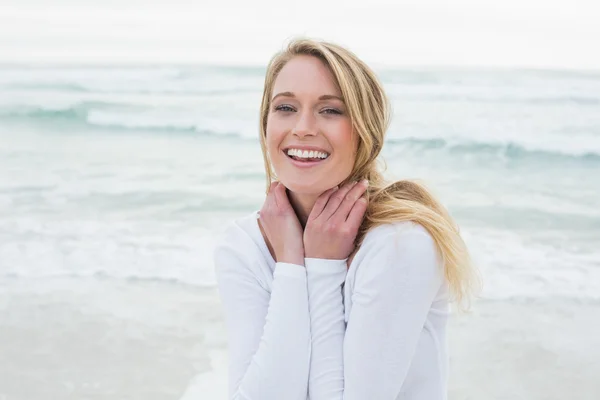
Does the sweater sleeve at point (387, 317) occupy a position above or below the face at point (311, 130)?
below

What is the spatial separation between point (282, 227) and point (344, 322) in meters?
Answer: 0.41

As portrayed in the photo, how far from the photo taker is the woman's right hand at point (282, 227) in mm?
2492

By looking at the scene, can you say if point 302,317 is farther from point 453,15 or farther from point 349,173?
point 453,15

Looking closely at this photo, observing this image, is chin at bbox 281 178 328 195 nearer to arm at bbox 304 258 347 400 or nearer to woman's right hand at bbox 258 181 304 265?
woman's right hand at bbox 258 181 304 265

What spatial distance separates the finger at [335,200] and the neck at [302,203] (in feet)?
0.30

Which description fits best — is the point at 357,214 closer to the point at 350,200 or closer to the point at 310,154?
the point at 350,200

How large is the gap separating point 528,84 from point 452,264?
1935cm

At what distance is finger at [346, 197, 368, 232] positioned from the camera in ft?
7.97

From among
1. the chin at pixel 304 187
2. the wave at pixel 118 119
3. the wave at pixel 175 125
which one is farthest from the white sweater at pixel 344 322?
the wave at pixel 118 119

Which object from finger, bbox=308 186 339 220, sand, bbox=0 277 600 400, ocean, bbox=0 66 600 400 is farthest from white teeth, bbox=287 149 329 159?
sand, bbox=0 277 600 400

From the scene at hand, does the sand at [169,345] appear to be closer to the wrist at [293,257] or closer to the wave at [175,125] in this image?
the wrist at [293,257]

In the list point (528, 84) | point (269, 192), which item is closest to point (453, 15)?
point (528, 84)

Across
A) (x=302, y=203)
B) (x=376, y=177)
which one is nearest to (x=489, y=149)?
(x=376, y=177)

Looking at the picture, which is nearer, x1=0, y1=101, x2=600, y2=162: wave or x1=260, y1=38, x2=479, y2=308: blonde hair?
x1=260, y1=38, x2=479, y2=308: blonde hair
